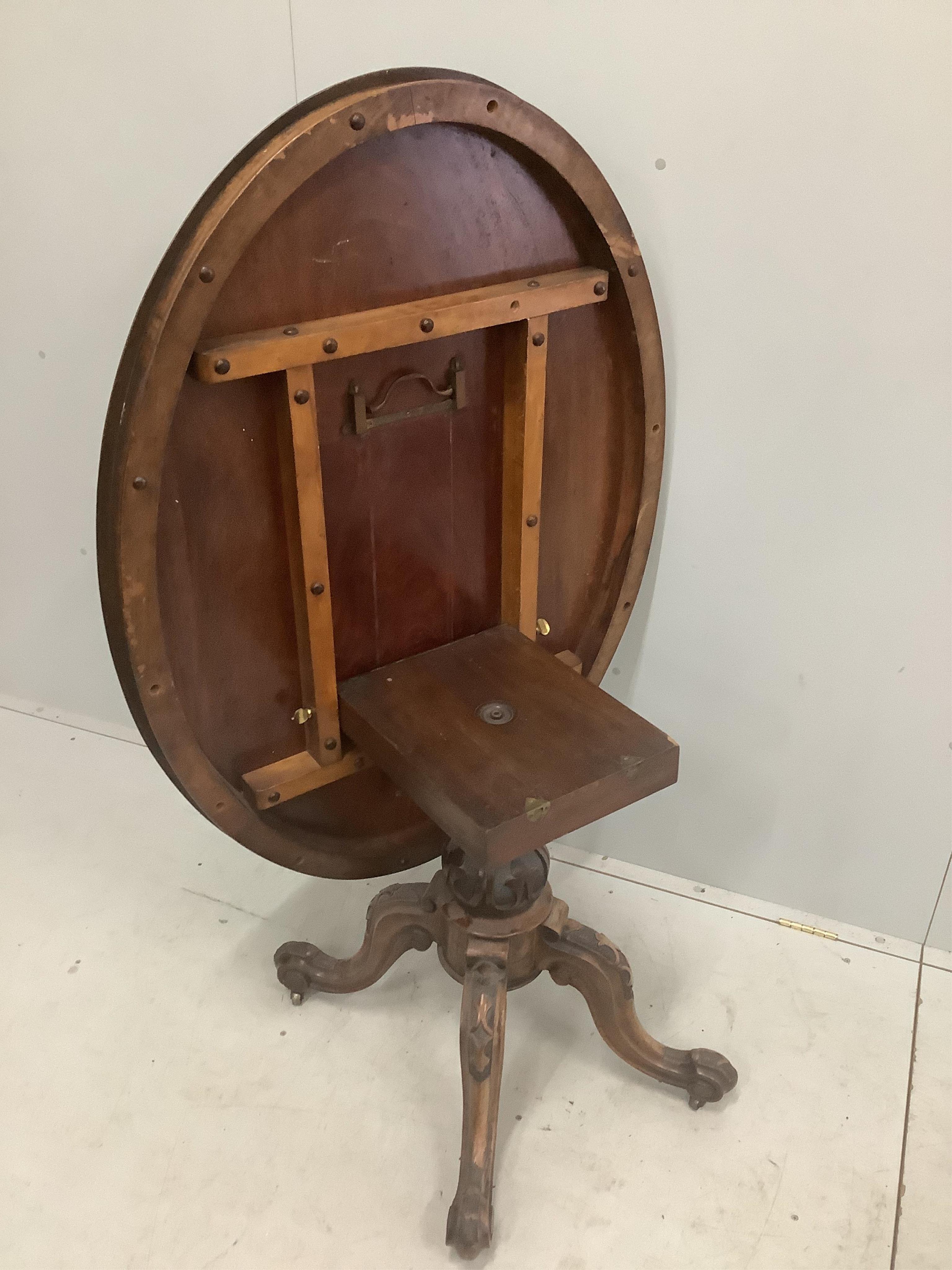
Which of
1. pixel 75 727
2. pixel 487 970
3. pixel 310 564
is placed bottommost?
pixel 75 727

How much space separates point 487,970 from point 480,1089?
151mm

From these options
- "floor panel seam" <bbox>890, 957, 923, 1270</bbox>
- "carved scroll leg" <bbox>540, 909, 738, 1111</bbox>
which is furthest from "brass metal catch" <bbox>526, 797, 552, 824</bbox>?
"floor panel seam" <bbox>890, 957, 923, 1270</bbox>

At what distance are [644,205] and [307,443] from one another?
1.98ft

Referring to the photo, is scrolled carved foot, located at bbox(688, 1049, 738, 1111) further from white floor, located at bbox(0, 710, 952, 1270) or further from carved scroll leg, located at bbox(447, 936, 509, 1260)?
carved scroll leg, located at bbox(447, 936, 509, 1260)

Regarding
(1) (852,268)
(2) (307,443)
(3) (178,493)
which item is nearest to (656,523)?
(1) (852,268)

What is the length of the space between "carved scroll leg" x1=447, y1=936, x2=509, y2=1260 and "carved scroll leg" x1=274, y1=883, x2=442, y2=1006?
16 cm

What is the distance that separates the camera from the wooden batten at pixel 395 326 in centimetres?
105

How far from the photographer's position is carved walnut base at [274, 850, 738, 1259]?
141 cm

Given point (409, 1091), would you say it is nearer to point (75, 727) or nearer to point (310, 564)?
point (310, 564)

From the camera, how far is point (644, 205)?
56.3 inches

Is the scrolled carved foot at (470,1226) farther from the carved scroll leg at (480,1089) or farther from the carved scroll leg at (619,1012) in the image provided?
the carved scroll leg at (619,1012)

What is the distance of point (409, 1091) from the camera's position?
63.1 inches

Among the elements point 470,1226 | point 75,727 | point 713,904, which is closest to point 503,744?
point 470,1226

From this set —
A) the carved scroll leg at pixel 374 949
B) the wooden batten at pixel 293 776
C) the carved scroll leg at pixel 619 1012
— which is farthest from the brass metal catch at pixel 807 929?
the wooden batten at pixel 293 776
